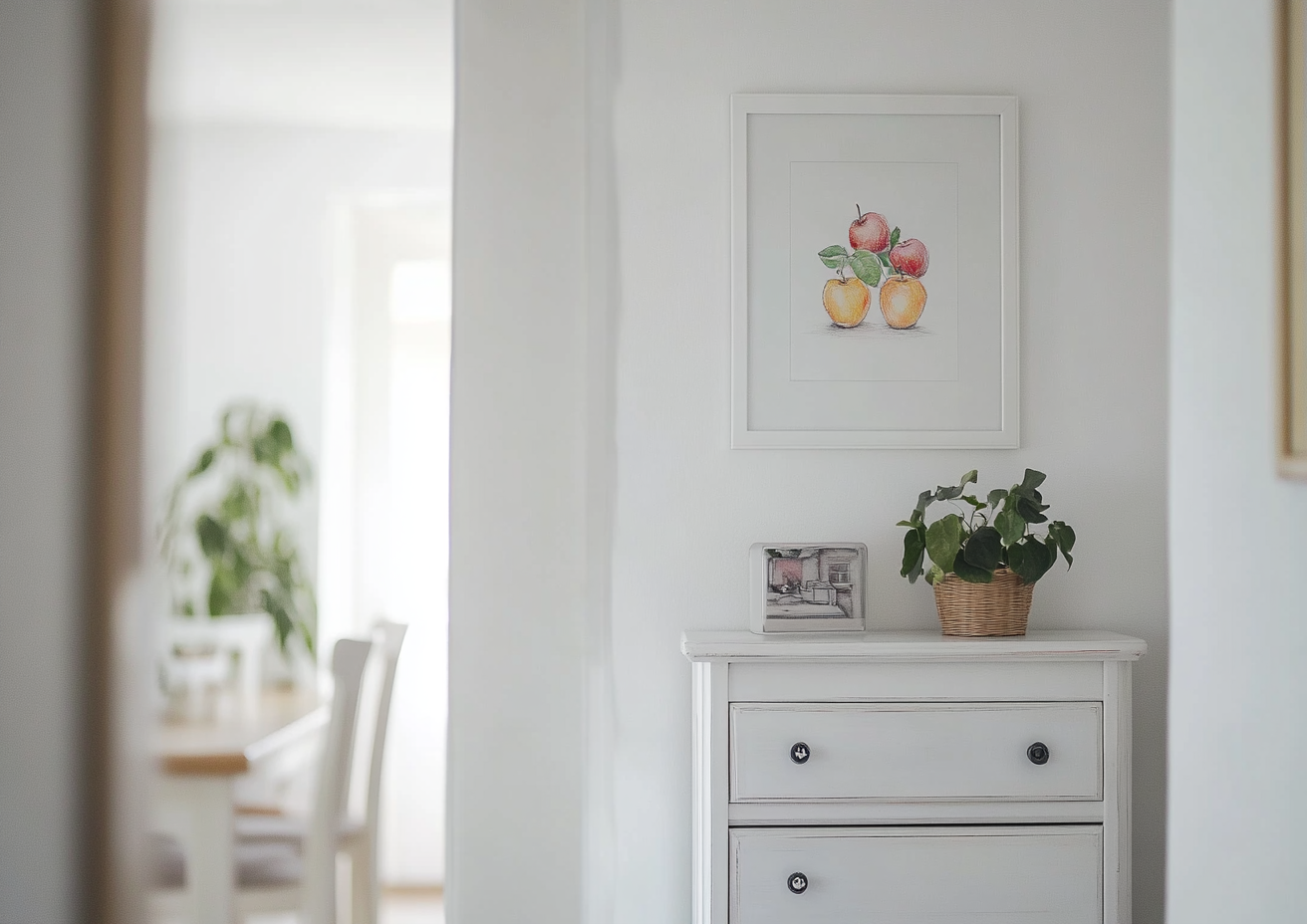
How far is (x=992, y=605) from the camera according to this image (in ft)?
5.05

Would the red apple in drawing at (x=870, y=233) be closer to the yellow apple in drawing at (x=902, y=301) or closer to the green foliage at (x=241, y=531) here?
the yellow apple in drawing at (x=902, y=301)

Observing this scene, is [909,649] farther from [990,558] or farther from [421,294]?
[421,294]

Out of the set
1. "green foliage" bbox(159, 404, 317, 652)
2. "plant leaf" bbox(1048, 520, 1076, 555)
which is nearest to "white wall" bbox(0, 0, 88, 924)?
"green foliage" bbox(159, 404, 317, 652)

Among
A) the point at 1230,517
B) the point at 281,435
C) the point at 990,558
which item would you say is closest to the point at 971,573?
the point at 990,558

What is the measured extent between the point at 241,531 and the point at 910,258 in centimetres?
125

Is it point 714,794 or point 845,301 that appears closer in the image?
point 714,794

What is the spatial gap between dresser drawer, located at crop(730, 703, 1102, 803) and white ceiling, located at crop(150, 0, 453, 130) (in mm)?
1199

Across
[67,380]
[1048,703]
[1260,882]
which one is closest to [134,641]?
[67,380]

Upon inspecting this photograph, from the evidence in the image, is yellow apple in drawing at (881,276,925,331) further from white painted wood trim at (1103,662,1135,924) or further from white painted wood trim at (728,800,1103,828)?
white painted wood trim at (728,800,1103,828)

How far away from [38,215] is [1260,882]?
128 centimetres

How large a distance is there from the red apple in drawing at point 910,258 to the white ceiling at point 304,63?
0.95m

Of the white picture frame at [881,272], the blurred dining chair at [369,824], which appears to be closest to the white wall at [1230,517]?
the white picture frame at [881,272]

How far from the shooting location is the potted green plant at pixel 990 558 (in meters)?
1.52

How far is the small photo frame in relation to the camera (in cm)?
155
